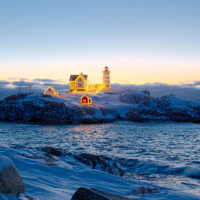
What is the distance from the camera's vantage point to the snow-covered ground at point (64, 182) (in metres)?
5.22

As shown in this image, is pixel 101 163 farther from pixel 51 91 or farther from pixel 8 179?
pixel 51 91

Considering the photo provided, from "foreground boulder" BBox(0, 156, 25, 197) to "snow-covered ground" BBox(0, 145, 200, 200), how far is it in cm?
45

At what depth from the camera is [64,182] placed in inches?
256

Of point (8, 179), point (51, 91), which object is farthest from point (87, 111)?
point (8, 179)

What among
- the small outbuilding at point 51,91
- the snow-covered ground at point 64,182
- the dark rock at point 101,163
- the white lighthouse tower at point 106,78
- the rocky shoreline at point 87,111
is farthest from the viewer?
the white lighthouse tower at point 106,78

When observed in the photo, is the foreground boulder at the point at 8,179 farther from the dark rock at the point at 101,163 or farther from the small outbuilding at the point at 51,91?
the small outbuilding at the point at 51,91

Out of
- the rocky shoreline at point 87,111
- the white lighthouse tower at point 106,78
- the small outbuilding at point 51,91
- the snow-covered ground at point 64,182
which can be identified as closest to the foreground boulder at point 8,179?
the snow-covered ground at point 64,182

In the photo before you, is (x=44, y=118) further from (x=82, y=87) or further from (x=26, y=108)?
(x=82, y=87)

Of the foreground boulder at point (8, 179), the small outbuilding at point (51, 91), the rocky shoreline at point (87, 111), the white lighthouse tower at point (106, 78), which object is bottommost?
the rocky shoreline at point (87, 111)

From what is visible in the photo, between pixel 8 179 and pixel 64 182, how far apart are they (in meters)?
2.61

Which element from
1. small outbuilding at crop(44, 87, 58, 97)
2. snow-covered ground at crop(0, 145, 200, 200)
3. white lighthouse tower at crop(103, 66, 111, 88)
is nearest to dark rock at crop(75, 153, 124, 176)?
snow-covered ground at crop(0, 145, 200, 200)

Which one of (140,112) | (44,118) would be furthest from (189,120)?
(44,118)

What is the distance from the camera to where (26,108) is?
Answer: 147 feet

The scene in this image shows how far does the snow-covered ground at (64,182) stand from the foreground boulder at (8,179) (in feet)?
1.47
